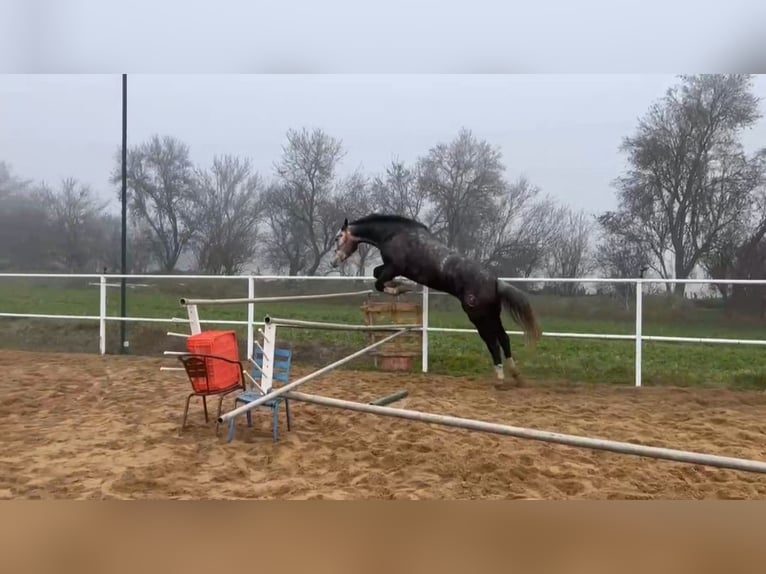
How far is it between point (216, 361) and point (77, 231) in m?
6.39

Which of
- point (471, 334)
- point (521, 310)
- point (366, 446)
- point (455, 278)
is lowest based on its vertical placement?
point (366, 446)

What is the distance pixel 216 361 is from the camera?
10.6ft

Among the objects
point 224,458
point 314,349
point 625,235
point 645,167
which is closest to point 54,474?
point 224,458

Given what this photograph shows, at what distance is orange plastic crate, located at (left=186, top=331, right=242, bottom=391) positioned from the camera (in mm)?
3219

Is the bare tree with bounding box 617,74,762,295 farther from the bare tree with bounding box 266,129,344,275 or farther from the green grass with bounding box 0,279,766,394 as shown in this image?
the bare tree with bounding box 266,129,344,275

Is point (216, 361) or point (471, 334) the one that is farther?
point (471, 334)

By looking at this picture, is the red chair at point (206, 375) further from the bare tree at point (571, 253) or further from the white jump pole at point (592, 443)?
the bare tree at point (571, 253)

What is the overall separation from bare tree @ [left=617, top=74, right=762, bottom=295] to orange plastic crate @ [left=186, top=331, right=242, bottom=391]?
6139 millimetres

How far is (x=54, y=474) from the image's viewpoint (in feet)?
8.34

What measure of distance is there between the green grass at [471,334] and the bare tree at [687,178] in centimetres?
103

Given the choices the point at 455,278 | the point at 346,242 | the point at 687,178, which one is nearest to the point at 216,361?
the point at 346,242

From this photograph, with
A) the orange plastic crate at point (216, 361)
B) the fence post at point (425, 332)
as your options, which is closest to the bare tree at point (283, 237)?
the fence post at point (425, 332)

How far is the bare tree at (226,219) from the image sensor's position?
8.03 meters

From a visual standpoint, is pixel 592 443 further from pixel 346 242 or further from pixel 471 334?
pixel 471 334
